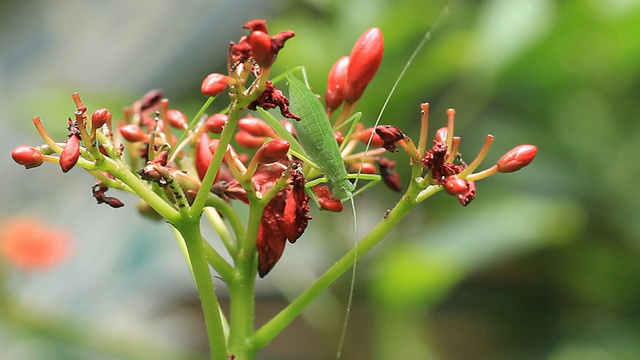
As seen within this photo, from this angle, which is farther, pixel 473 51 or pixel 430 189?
pixel 473 51

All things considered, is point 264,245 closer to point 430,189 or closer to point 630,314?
point 430,189

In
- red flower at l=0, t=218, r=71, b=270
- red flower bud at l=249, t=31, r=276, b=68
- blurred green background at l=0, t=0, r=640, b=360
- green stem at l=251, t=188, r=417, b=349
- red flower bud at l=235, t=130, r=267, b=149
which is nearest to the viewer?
red flower bud at l=249, t=31, r=276, b=68

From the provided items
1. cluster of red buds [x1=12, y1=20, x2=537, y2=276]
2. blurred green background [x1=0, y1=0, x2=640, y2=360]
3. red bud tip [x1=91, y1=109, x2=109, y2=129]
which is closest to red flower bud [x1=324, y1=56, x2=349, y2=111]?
cluster of red buds [x1=12, y1=20, x2=537, y2=276]

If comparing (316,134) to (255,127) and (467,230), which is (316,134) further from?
(467,230)

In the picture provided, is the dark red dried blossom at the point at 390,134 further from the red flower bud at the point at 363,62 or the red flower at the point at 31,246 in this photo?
the red flower at the point at 31,246

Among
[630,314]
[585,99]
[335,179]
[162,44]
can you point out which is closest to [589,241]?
[630,314]

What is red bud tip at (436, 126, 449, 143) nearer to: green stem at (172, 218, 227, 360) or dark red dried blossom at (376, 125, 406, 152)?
dark red dried blossom at (376, 125, 406, 152)

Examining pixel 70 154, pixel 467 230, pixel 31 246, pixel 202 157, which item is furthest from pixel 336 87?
pixel 31 246

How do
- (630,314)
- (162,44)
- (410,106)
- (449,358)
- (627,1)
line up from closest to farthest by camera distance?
(627,1), (410,106), (630,314), (449,358), (162,44)
